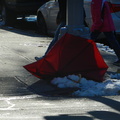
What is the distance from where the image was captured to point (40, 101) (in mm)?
7250

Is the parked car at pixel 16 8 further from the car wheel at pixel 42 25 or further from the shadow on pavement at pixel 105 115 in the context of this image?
the shadow on pavement at pixel 105 115

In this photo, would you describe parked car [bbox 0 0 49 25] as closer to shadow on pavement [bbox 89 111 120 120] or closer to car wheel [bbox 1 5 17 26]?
car wheel [bbox 1 5 17 26]

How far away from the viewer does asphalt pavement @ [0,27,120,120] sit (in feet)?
20.8

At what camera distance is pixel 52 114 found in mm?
6383

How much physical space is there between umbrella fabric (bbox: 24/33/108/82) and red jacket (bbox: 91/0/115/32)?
4.31 feet

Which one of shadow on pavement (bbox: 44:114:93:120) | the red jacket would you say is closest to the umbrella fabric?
the red jacket

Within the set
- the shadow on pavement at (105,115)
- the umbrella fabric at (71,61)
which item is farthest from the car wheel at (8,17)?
the shadow on pavement at (105,115)

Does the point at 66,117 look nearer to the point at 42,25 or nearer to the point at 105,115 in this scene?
the point at 105,115

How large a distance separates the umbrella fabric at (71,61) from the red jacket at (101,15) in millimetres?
1313

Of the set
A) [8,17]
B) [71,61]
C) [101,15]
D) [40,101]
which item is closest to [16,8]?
[8,17]

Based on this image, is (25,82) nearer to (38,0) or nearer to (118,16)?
(118,16)

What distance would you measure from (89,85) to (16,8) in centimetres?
1042

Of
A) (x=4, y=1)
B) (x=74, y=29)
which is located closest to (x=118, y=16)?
(x=74, y=29)

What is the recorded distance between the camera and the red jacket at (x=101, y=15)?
9.77 metres
